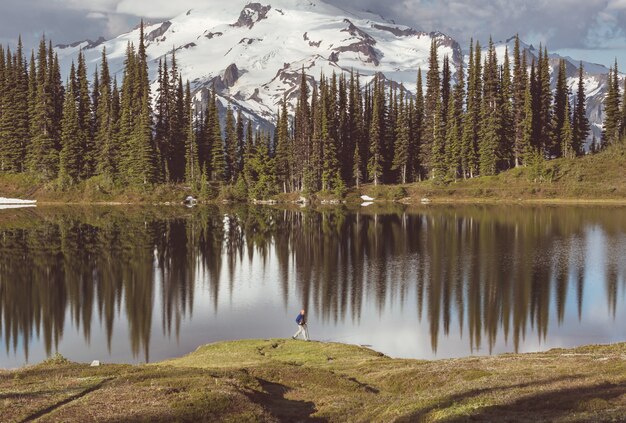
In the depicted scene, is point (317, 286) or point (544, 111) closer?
point (317, 286)

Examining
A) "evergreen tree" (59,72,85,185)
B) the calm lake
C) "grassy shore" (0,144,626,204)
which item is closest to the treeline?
"evergreen tree" (59,72,85,185)

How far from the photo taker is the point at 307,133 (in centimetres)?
15575

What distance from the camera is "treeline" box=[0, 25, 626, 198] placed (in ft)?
460

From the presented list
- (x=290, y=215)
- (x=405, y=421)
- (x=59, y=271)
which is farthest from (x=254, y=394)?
(x=290, y=215)

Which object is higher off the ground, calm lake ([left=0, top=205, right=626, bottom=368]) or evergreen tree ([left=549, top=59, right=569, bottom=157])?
evergreen tree ([left=549, top=59, right=569, bottom=157])

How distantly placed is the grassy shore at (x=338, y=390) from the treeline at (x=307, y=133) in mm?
109868

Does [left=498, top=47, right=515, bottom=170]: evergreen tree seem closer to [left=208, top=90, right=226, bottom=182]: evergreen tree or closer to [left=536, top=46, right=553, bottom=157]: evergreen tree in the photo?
[left=536, top=46, right=553, bottom=157]: evergreen tree

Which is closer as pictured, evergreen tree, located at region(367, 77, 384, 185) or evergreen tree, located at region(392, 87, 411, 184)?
evergreen tree, located at region(367, 77, 384, 185)

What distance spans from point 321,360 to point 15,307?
87.1ft

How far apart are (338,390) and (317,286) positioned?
30459mm

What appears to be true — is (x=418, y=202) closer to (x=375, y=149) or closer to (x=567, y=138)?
(x=375, y=149)

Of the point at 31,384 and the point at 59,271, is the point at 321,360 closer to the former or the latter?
the point at 31,384

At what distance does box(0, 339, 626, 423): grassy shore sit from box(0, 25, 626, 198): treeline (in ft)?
360

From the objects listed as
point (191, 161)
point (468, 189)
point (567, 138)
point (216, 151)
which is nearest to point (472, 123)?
point (468, 189)
